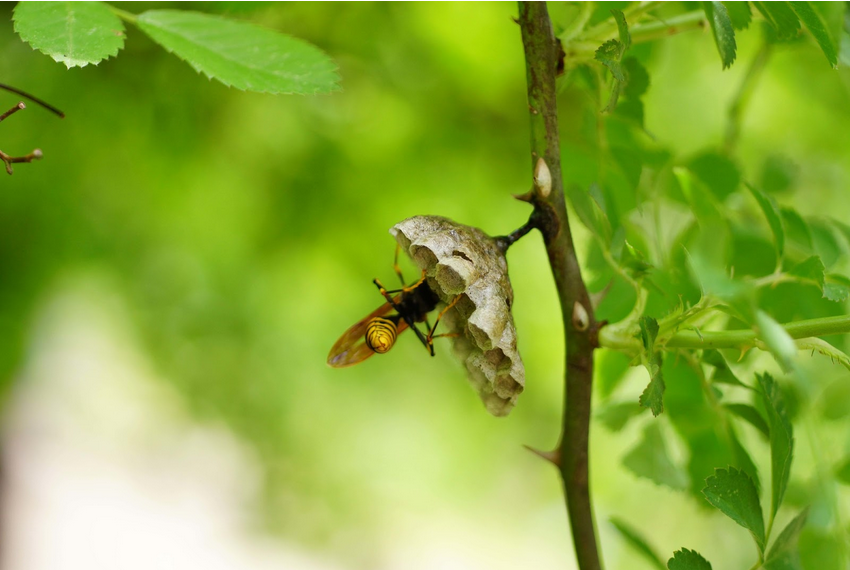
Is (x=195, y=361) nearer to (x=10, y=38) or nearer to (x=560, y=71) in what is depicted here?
(x=10, y=38)

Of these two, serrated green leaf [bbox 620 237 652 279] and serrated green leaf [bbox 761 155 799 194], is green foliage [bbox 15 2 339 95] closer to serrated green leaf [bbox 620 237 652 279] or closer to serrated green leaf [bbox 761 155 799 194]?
serrated green leaf [bbox 620 237 652 279]

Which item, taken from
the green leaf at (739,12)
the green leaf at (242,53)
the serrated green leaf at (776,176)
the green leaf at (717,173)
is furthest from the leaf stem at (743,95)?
the green leaf at (242,53)

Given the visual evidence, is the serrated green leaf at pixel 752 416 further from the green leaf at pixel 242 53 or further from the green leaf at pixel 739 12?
the green leaf at pixel 242 53

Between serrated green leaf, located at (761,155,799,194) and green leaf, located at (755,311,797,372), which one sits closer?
green leaf, located at (755,311,797,372)

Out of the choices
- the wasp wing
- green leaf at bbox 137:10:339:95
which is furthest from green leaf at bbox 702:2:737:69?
the wasp wing

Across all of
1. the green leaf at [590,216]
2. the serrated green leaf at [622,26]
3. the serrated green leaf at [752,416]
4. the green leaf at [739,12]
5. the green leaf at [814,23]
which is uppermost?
the green leaf at [739,12]

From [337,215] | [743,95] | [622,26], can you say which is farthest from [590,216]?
[337,215]
